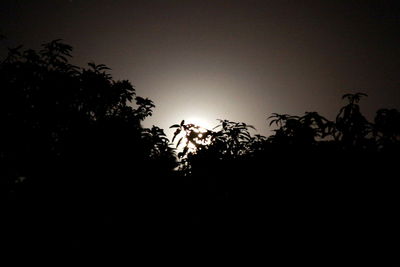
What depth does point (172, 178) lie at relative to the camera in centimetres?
579

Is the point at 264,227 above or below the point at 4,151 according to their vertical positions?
above

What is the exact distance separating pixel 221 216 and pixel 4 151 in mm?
5337

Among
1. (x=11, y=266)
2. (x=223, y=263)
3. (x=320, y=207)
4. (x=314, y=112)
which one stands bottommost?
(x=11, y=266)

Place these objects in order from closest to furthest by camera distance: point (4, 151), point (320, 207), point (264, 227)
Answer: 1. point (320, 207)
2. point (264, 227)
3. point (4, 151)

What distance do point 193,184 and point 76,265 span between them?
3.42 m

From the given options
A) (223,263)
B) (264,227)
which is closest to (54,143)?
(223,263)

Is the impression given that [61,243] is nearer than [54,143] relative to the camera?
Yes

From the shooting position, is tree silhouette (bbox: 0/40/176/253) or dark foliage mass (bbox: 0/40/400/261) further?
tree silhouette (bbox: 0/40/176/253)

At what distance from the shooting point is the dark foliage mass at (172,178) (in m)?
3.24

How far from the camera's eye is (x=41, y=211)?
217 inches

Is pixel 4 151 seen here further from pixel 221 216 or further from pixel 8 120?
pixel 221 216

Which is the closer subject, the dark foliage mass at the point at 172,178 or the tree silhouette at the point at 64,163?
the dark foliage mass at the point at 172,178

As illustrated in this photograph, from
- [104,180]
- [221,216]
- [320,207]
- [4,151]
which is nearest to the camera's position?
[320,207]

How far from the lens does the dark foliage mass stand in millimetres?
3240
